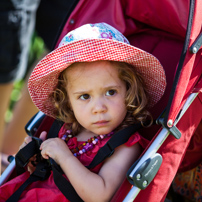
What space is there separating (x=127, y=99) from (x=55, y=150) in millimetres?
405

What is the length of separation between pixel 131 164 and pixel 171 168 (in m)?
0.18

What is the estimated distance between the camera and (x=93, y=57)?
6.19 ft

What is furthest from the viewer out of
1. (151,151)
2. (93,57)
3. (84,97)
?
(84,97)

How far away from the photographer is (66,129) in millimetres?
2246

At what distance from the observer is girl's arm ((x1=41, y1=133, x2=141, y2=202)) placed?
1823 millimetres

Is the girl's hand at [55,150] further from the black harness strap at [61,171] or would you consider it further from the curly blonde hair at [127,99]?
the curly blonde hair at [127,99]

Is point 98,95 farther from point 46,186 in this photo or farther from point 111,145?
point 46,186

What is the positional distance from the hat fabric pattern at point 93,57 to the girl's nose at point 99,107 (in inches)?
7.4

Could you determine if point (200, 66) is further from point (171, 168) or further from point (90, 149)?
point (90, 149)

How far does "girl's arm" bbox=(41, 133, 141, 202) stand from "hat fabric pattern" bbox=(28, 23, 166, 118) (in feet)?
1.06

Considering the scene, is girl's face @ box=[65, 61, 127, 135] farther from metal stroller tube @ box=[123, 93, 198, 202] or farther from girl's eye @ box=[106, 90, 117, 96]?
metal stroller tube @ box=[123, 93, 198, 202]

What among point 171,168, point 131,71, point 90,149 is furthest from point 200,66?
point 90,149

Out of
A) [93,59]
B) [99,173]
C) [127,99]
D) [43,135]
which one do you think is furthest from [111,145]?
[43,135]

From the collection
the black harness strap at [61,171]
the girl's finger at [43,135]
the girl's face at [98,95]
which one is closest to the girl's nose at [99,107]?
the girl's face at [98,95]
